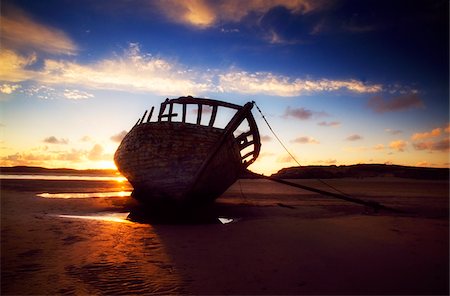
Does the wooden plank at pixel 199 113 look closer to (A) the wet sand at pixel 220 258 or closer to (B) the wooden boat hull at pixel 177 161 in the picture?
(B) the wooden boat hull at pixel 177 161

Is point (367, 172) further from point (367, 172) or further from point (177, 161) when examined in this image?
point (177, 161)

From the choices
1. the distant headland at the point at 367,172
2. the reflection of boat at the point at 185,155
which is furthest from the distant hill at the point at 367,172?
the reflection of boat at the point at 185,155

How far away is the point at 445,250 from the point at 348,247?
1769mm

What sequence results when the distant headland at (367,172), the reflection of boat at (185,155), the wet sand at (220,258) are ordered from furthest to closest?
1. the distant headland at (367,172)
2. the reflection of boat at (185,155)
3. the wet sand at (220,258)

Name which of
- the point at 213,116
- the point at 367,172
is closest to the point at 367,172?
the point at 367,172

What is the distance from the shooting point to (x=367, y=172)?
46.4m

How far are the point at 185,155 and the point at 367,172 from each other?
4475cm

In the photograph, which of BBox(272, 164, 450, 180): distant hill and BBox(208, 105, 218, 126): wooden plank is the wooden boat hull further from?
BBox(272, 164, 450, 180): distant hill

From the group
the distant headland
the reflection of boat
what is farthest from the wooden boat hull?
the distant headland

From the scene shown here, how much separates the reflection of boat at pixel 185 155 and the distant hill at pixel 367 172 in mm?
38135

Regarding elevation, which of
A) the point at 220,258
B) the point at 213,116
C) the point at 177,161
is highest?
the point at 213,116

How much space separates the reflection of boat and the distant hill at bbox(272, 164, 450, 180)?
38135 millimetres

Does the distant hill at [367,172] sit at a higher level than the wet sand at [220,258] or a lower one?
higher

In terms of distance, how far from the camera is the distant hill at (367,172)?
134 feet
